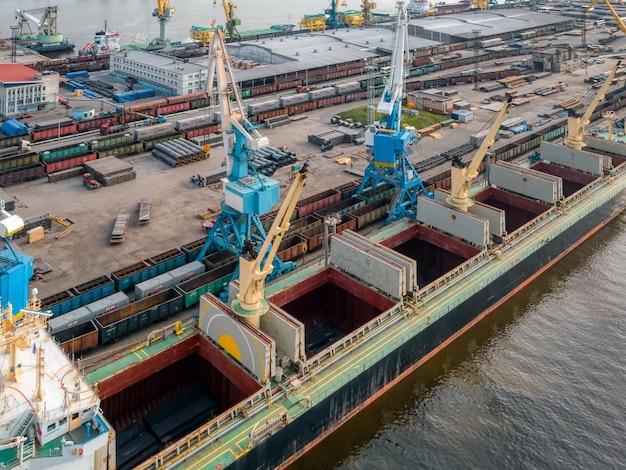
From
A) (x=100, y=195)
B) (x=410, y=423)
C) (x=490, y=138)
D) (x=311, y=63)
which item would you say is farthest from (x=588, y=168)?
(x=311, y=63)

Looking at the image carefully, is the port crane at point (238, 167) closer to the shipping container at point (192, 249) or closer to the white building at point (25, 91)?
the shipping container at point (192, 249)

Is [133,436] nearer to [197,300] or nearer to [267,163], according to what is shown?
[197,300]

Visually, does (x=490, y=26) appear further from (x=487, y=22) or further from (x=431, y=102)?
(x=431, y=102)

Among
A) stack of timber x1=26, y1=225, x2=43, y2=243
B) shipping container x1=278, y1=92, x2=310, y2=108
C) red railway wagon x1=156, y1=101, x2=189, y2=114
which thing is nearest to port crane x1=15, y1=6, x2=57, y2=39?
red railway wagon x1=156, y1=101, x2=189, y2=114

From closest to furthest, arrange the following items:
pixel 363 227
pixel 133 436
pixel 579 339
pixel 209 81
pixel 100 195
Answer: pixel 133 436 → pixel 579 339 → pixel 209 81 → pixel 363 227 → pixel 100 195

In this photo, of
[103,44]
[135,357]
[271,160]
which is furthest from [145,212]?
[103,44]

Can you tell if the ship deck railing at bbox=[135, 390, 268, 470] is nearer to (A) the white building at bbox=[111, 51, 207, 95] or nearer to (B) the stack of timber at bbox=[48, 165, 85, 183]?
(B) the stack of timber at bbox=[48, 165, 85, 183]
